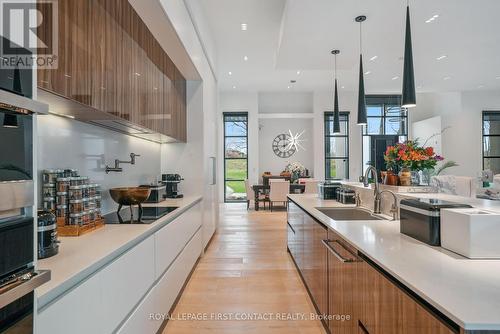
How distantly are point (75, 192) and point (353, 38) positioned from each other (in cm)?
444

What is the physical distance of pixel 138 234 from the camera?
1769 millimetres

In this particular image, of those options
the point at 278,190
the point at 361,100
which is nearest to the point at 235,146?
the point at 278,190

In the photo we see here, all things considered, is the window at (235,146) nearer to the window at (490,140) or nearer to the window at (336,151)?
the window at (336,151)

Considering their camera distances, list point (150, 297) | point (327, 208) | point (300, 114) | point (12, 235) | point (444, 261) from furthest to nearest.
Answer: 1. point (300, 114)
2. point (327, 208)
3. point (150, 297)
4. point (444, 261)
5. point (12, 235)

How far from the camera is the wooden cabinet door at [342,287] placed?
5.25 feet

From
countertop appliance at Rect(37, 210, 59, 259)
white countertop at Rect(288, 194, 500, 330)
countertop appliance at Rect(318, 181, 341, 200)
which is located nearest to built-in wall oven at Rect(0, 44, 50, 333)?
countertop appliance at Rect(37, 210, 59, 259)

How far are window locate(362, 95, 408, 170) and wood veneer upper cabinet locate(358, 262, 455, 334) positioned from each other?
31.2 feet

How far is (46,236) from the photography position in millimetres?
1300

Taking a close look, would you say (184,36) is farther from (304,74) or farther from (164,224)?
(304,74)

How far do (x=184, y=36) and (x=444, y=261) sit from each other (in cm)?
305

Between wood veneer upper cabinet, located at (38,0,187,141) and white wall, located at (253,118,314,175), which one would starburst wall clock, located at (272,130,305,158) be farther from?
wood veneer upper cabinet, located at (38,0,187,141)

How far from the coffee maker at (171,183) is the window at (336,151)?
7.13 m

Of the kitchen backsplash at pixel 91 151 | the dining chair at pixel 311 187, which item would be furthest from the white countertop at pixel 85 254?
the dining chair at pixel 311 187

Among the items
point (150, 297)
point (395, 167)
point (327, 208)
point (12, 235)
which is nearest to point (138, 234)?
point (150, 297)
